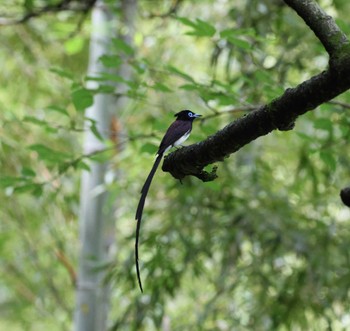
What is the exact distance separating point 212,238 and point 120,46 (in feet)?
6.23

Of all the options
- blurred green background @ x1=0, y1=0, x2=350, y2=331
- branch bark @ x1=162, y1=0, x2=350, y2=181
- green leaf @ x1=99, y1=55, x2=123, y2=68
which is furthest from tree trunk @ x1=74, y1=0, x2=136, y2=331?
branch bark @ x1=162, y1=0, x2=350, y2=181

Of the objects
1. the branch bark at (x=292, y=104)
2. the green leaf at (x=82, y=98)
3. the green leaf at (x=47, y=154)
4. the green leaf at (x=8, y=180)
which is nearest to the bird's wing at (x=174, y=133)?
the branch bark at (x=292, y=104)

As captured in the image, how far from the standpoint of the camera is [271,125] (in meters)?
1.22

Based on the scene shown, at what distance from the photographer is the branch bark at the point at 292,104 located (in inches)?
44.3

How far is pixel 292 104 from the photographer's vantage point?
1196mm

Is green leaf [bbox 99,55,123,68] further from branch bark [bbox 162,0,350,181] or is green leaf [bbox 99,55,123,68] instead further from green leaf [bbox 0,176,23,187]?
branch bark [bbox 162,0,350,181]

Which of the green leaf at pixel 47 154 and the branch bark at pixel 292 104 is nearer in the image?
the branch bark at pixel 292 104

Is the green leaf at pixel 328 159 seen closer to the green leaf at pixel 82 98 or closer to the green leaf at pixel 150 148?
the green leaf at pixel 150 148

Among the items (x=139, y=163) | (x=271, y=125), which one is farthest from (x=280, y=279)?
(x=271, y=125)

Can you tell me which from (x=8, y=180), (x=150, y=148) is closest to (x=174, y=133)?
(x=150, y=148)

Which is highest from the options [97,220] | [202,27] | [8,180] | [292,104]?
[292,104]

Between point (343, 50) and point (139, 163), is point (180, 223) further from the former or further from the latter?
point (343, 50)

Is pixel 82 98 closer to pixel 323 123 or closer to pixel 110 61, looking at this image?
pixel 110 61

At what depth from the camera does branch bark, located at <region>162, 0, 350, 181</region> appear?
112 centimetres
